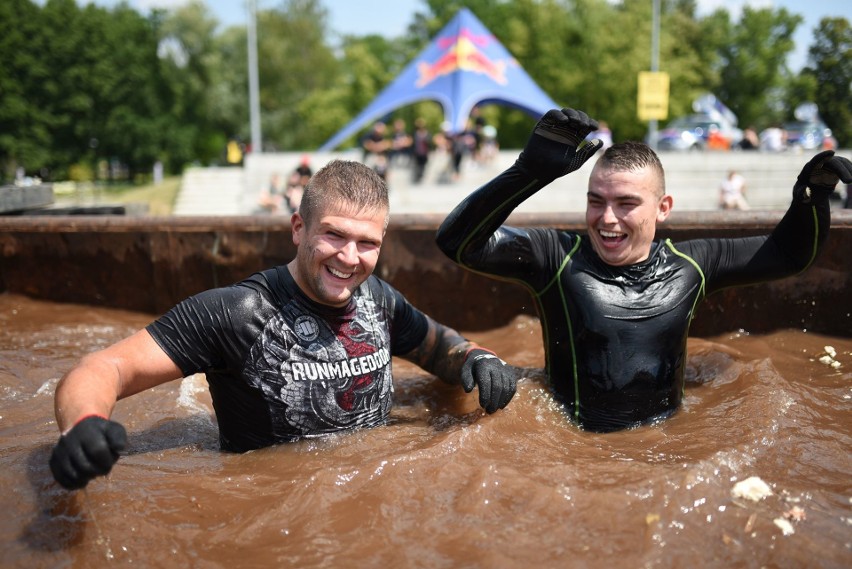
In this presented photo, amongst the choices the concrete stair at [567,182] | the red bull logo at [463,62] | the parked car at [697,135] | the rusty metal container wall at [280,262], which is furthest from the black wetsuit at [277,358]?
the parked car at [697,135]

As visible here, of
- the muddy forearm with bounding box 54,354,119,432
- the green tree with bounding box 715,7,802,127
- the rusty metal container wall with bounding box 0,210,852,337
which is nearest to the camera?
the muddy forearm with bounding box 54,354,119,432

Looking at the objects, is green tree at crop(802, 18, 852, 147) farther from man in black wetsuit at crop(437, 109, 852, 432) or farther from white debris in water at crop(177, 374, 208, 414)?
white debris in water at crop(177, 374, 208, 414)

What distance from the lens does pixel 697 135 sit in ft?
90.9

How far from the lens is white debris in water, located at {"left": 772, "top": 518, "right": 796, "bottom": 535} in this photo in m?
2.02

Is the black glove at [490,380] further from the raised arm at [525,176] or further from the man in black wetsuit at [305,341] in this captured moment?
the raised arm at [525,176]

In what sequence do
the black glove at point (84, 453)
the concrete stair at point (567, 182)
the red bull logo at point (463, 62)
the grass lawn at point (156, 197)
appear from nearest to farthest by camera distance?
the black glove at point (84, 453) < the concrete stair at point (567, 182) < the red bull logo at point (463, 62) < the grass lawn at point (156, 197)

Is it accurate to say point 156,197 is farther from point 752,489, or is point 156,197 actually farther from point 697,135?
point 752,489

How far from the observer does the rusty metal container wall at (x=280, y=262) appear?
13.6ft

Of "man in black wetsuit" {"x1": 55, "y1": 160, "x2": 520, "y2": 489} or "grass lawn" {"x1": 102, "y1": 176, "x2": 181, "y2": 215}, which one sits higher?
"grass lawn" {"x1": 102, "y1": 176, "x2": 181, "y2": 215}

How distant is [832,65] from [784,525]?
1058cm

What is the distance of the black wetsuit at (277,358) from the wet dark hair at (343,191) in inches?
12.5

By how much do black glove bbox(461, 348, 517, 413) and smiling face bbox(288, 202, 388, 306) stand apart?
54cm

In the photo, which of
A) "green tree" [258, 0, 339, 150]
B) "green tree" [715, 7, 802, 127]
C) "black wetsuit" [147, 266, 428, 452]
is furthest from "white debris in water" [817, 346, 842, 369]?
"green tree" [258, 0, 339, 150]

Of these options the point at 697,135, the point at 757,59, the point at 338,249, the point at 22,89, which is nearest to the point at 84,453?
the point at 338,249
